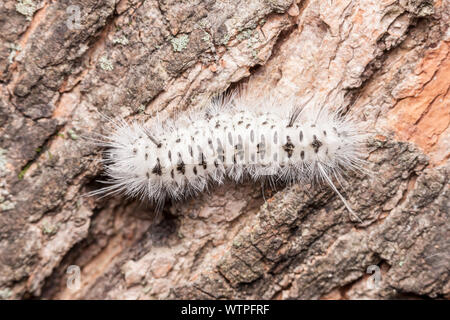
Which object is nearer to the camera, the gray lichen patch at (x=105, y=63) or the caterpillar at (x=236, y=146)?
the caterpillar at (x=236, y=146)

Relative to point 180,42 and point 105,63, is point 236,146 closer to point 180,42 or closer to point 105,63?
point 180,42

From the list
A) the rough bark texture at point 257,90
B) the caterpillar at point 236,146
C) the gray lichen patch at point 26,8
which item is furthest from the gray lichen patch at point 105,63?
the gray lichen patch at point 26,8

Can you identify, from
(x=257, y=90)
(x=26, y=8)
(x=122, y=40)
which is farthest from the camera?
(x=257, y=90)

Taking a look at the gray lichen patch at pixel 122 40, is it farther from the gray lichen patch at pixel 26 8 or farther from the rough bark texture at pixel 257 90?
the gray lichen patch at pixel 26 8

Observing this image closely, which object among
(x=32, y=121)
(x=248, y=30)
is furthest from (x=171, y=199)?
(x=248, y=30)

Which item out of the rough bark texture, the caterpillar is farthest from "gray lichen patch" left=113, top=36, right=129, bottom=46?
the caterpillar

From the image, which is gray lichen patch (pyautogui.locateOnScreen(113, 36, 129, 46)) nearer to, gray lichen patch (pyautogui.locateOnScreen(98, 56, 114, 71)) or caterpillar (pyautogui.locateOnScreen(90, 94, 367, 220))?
gray lichen patch (pyautogui.locateOnScreen(98, 56, 114, 71))

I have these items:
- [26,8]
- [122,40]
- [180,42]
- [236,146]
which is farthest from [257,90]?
[26,8]

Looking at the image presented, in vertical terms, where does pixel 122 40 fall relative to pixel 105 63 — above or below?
above
